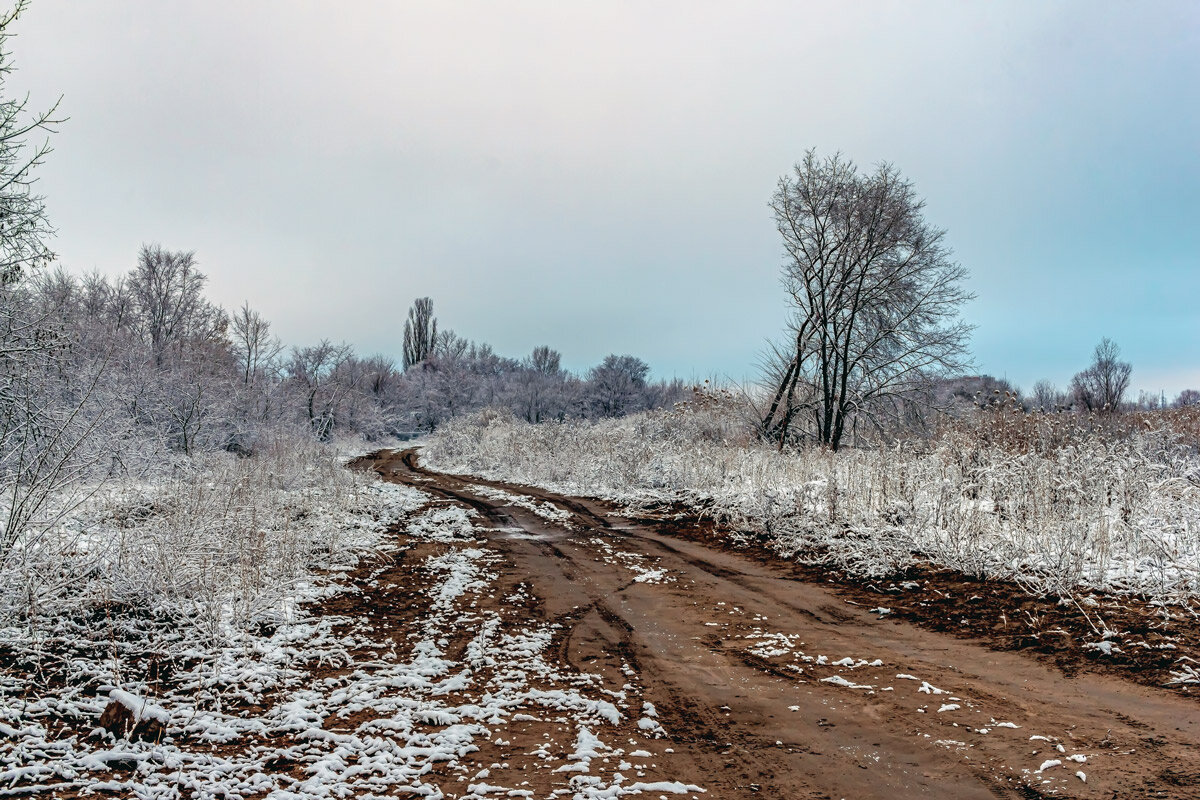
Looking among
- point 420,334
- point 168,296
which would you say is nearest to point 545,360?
point 420,334

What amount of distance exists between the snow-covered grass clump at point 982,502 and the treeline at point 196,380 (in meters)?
8.98

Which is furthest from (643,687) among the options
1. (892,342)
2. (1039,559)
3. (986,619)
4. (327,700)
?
(892,342)

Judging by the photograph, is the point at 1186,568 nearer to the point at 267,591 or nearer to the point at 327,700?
the point at 327,700

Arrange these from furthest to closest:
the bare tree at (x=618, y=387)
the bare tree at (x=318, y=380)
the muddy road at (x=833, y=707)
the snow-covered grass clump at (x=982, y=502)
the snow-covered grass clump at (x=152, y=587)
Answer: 1. the bare tree at (x=618, y=387)
2. the bare tree at (x=318, y=380)
3. the snow-covered grass clump at (x=982, y=502)
4. the snow-covered grass clump at (x=152, y=587)
5. the muddy road at (x=833, y=707)

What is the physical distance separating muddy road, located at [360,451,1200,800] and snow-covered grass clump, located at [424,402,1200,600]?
65.7 inches

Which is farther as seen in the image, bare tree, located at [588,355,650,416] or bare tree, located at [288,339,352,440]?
bare tree, located at [588,355,650,416]

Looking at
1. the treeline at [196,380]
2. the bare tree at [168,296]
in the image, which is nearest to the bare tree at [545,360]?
the treeline at [196,380]

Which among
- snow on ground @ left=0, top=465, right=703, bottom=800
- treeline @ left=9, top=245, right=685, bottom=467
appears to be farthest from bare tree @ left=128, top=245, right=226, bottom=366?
snow on ground @ left=0, top=465, right=703, bottom=800

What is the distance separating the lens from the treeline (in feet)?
36.5

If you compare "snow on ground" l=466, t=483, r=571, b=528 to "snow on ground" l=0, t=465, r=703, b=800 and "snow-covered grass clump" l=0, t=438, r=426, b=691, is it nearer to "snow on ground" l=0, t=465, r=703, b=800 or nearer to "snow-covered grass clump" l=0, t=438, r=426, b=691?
"snow-covered grass clump" l=0, t=438, r=426, b=691

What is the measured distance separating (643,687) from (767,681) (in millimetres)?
967

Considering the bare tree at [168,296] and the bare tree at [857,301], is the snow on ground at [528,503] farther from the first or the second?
the bare tree at [168,296]

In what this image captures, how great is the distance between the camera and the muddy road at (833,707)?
336cm

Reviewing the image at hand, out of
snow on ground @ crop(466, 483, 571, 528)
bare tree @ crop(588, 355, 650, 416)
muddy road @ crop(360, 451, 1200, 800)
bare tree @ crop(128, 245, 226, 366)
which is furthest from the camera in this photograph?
bare tree @ crop(588, 355, 650, 416)
